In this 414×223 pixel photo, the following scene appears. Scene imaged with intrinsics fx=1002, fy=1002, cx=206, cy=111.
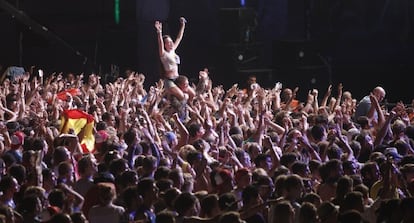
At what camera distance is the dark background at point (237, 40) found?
71.6ft

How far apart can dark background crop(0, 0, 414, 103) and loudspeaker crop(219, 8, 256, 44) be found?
22mm

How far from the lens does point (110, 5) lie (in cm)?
2425

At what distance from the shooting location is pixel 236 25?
21.8 m

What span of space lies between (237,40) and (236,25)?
33 cm

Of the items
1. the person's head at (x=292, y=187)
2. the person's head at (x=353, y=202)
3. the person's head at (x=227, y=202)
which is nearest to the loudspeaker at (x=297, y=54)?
the person's head at (x=292, y=187)

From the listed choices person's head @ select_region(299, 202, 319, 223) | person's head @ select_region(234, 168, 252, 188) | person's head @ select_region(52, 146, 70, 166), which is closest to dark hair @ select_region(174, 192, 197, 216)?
person's head @ select_region(299, 202, 319, 223)

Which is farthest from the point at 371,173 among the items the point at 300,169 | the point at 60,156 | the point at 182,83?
the point at 182,83

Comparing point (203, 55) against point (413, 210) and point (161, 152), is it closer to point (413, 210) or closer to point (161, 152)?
point (161, 152)

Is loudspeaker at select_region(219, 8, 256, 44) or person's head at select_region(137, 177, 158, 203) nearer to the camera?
person's head at select_region(137, 177, 158, 203)

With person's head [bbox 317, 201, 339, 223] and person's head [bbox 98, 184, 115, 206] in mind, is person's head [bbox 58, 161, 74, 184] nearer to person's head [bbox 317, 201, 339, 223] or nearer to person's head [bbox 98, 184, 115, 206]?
person's head [bbox 98, 184, 115, 206]

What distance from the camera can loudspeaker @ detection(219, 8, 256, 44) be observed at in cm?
2172

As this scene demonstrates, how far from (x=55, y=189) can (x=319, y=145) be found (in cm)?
362

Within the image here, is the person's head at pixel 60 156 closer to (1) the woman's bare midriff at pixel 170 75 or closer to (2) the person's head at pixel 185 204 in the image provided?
(2) the person's head at pixel 185 204

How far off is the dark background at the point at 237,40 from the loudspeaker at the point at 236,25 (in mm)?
22
